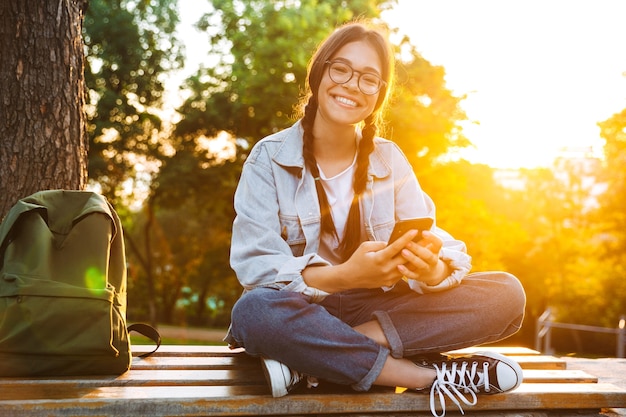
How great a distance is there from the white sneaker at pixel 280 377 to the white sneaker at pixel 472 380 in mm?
553

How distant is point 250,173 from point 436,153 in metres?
13.0

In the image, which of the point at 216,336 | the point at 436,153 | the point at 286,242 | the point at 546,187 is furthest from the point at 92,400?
the point at 546,187

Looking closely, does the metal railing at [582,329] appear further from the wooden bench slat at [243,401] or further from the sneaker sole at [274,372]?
the sneaker sole at [274,372]

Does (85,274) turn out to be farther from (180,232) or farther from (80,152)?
(180,232)

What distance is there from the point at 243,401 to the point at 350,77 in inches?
62.5

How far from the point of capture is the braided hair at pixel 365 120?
3.04 m

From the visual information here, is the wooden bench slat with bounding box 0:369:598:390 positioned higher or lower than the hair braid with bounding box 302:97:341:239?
lower

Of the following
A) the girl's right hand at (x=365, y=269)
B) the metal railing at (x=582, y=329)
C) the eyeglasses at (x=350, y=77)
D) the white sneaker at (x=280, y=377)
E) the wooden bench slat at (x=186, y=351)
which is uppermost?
the eyeglasses at (x=350, y=77)

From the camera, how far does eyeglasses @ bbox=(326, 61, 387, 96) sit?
3033 mm

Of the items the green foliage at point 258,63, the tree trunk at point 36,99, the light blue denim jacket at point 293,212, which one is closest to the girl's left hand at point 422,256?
the light blue denim jacket at point 293,212

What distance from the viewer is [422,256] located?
2.47 metres

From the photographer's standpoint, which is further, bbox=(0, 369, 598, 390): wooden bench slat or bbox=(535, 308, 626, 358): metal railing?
bbox=(535, 308, 626, 358): metal railing

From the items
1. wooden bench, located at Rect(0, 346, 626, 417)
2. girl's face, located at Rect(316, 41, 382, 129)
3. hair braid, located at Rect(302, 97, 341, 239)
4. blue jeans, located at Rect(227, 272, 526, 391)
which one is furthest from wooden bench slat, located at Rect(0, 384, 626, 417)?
girl's face, located at Rect(316, 41, 382, 129)

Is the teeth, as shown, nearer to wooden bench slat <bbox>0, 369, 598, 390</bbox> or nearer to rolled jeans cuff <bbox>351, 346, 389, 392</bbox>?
rolled jeans cuff <bbox>351, 346, 389, 392</bbox>
